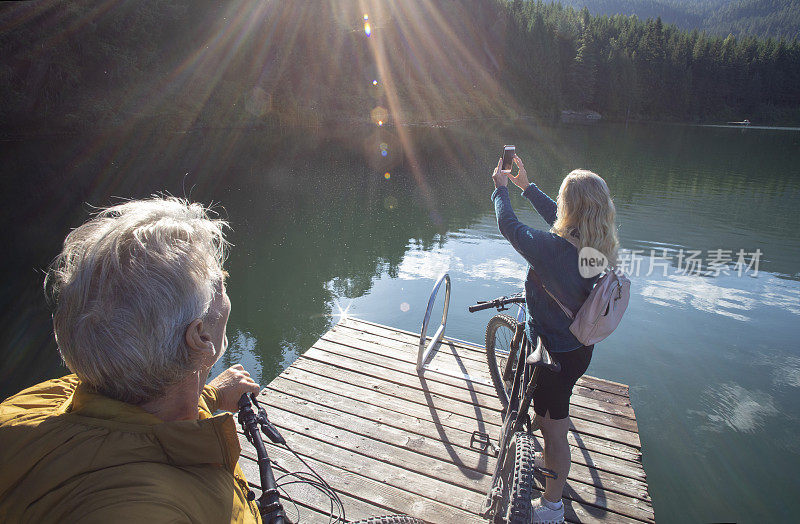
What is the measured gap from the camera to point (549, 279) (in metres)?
2.45

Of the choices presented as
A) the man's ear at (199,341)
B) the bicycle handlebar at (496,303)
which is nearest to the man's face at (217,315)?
the man's ear at (199,341)

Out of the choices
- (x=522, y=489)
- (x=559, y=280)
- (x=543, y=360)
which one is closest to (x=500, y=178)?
(x=559, y=280)

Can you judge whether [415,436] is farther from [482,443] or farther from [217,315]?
[217,315]

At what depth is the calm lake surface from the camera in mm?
5324

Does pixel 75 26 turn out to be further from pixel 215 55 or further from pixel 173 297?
pixel 173 297

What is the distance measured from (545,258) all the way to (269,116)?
43.1 metres

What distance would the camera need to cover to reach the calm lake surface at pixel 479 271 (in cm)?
532

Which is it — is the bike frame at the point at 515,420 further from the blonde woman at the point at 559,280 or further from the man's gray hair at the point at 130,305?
the man's gray hair at the point at 130,305

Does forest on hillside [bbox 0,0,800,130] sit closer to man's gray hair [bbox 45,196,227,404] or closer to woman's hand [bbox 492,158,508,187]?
woman's hand [bbox 492,158,508,187]

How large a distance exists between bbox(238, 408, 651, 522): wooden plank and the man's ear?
2.41 metres

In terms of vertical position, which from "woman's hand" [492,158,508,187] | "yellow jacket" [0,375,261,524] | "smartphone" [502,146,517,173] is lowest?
"yellow jacket" [0,375,261,524]

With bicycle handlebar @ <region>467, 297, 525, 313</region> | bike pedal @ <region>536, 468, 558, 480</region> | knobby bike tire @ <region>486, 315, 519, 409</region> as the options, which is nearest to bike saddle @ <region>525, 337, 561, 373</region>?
bike pedal @ <region>536, 468, 558, 480</region>

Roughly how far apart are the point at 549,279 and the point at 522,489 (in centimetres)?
107

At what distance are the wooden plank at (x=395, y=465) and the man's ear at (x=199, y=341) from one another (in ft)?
7.92
